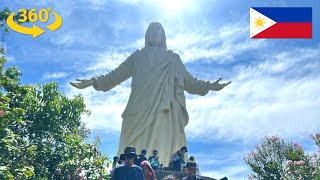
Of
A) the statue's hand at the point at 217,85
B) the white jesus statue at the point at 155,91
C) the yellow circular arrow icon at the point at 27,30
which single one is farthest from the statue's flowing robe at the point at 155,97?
the yellow circular arrow icon at the point at 27,30

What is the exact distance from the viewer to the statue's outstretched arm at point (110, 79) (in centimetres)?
1829

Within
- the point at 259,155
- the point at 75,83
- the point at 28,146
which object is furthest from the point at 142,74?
the point at 28,146

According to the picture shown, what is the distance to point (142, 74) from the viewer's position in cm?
1936

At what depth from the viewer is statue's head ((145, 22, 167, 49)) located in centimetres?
1998

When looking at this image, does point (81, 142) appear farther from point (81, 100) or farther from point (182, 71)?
point (182, 71)

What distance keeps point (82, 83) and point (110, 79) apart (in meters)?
1.44

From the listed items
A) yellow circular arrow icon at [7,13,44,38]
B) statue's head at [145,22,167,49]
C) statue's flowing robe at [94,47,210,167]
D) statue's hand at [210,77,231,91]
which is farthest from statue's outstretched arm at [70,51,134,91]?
yellow circular arrow icon at [7,13,44,38]

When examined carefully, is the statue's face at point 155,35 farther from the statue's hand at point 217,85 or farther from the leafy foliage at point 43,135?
the leafy foliage at point 43,135

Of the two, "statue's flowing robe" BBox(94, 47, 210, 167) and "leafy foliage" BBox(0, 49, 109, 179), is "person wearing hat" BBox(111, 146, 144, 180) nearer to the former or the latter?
"leafy foliage" BBox(0, 49, 109, 179)

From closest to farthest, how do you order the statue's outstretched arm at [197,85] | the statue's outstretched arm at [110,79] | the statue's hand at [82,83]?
the statue's hand at [82,83] < the statue's outstretched arm at [110,79] < the statue's outstretched arm at [197,85]

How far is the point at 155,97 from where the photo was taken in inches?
747

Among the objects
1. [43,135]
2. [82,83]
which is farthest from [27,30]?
[82,83]

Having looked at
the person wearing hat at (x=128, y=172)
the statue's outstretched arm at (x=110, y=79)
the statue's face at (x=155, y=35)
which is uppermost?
the statue's face at (x=155, y=35)

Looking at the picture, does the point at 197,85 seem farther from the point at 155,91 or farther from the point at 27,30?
the point at 27,30
